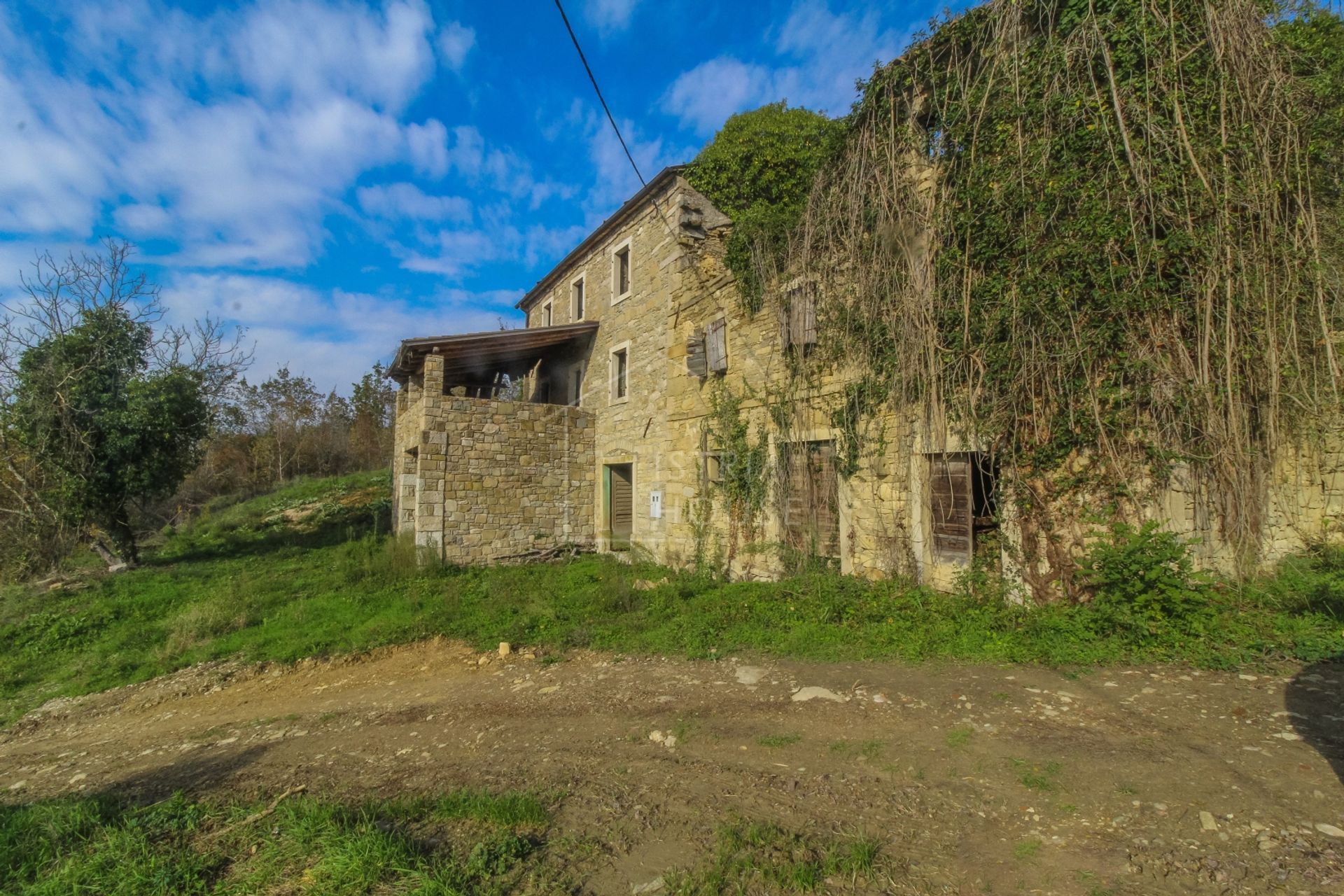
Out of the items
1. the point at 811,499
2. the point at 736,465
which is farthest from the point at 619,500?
the point at 811,499

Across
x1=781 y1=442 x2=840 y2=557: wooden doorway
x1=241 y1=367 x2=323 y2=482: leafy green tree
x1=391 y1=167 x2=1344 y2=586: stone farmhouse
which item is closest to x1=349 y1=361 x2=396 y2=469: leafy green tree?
x1=241 y1=367 x2=323 y2=482: leafy green tree

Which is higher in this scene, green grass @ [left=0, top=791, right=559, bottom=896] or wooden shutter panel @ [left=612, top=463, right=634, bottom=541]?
wooden shutter panel @ [left=612, top=463, right=634, bottom=541]

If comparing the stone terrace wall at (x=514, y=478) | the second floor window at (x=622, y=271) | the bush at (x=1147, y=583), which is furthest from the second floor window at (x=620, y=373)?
the bush at (x=1147, y=583)

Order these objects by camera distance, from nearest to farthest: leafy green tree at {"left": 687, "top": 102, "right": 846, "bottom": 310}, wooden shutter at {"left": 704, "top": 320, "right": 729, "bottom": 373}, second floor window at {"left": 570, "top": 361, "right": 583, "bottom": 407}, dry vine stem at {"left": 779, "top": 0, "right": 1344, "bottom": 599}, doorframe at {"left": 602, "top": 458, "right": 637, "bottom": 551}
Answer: dry vine stem at {"left": 779, "top": 0, "right": 1344, "bottom": 599}, wooden shutter at {"left": 704, "top": 320, "right": 729, "bottom": 373}, doorframe at {"left": 602, "top": 458, "right": 637, "bottom": 551}, second floor window at {"left": 570, "top": 361, "right": 583, "bottom": 407}, leafy green tree at {"left": 687, "top": 102, "right": 846, "bottom": 310}

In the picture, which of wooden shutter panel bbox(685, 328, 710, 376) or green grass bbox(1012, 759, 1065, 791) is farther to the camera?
wooden shutter panel bbox(685, 328, 710, 376)

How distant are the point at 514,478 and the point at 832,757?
31.7 ft

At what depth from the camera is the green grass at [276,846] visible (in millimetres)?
2844

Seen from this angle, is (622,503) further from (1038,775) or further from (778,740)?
(1038,775)

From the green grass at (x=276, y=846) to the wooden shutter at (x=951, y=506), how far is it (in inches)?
215

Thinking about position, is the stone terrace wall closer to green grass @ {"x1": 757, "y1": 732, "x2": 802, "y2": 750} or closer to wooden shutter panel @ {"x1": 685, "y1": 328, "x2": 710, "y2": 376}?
wooden shutter panel @ {"x1": 685, "y1": 328, "x2": 710, "y2": 376}

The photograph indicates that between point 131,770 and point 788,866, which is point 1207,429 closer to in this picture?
point 788,866

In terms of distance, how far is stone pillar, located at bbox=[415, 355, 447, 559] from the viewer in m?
11.2

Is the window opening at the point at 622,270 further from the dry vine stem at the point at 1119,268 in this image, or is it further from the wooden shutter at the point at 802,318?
the dry vine stem at the point at 1119,268

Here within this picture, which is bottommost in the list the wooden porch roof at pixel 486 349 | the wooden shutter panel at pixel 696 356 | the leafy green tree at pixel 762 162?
the wooden shutter panel at pixel 696 356
